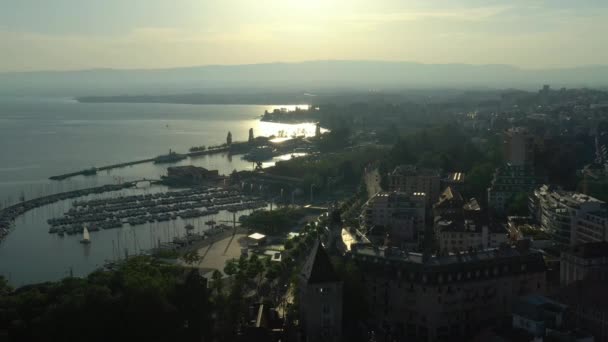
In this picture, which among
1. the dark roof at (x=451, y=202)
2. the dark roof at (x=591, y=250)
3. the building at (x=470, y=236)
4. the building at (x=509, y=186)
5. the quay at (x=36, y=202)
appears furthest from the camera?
the quay at (x=36, y=202)

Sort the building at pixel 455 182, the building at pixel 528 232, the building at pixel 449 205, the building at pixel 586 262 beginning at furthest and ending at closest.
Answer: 1. the building at pixel 455 182
2. the building at pixel 449 205
3. the building at pixel 528 232
4. the building at pixel 586 262

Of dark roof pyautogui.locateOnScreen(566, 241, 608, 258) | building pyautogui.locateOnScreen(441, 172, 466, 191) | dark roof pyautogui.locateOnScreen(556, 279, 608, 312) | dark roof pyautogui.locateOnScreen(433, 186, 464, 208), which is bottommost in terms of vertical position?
building pyautogui.locateOnScreen(441, 172, 466, 191)

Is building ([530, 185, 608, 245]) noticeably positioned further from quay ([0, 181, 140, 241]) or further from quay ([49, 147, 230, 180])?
quay ([49, 147, 230, 180])

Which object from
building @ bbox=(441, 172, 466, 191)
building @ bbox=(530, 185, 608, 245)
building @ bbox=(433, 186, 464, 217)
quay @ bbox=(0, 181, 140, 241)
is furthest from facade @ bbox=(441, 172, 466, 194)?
quay @ bbox=(0, 181, 140, 241)

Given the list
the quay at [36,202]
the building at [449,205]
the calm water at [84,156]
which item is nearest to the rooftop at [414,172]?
the building at [449,205]

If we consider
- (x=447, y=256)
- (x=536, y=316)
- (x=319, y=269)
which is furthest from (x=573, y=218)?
(x=319, y=269)

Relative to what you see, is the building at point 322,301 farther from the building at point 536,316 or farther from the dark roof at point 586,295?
the dark roof at point 586,295

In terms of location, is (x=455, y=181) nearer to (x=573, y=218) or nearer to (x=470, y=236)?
(x=573, y=218)
